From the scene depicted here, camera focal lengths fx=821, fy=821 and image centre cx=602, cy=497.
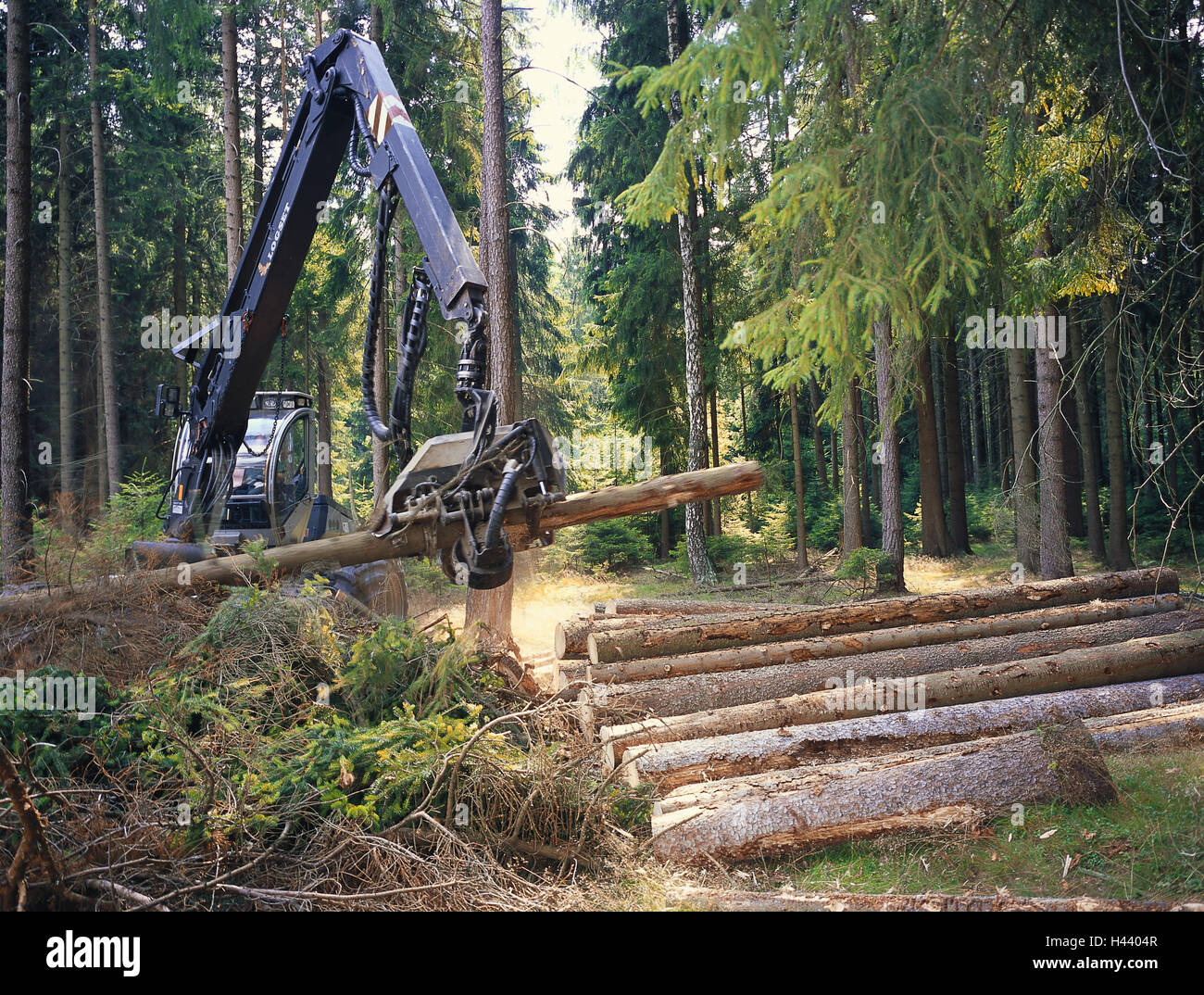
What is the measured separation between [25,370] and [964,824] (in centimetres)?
1206

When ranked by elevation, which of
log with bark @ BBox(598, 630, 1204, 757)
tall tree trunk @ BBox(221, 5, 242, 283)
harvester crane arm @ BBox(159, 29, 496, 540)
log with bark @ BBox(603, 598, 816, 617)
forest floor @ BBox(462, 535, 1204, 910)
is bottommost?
forest floor @ BBox(462, 535, 1204, 910)

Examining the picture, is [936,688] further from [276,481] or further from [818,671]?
[276,481]

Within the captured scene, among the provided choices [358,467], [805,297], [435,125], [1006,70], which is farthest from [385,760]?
[358,467]

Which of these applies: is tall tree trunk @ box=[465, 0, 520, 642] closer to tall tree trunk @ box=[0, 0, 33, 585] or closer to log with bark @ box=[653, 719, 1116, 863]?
log with bark @ box=[653, 719, 1116, 863]

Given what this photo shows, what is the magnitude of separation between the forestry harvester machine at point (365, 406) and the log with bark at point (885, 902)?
1948 millimetres

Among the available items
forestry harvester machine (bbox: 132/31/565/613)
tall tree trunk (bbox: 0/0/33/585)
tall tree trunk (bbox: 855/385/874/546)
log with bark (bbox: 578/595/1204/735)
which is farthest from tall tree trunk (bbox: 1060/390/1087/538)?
tall tree trunk (bbox: 0/0/33/585)

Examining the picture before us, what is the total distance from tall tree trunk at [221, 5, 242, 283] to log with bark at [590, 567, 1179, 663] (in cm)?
910

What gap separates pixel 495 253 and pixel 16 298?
6.24 meters

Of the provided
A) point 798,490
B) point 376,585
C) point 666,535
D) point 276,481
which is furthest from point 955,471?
point 276,481

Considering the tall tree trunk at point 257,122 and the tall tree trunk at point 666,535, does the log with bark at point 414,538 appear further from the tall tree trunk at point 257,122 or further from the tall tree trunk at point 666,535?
the tall tree trunk at point 257,122

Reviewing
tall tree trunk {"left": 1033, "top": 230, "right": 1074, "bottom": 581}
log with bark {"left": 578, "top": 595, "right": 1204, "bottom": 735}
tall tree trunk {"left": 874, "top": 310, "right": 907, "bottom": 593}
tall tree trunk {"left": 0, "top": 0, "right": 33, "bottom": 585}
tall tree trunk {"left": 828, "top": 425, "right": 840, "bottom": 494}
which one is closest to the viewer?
log with bark {"left": 578, "top": 595, "right": 1204, "bottom": 735}

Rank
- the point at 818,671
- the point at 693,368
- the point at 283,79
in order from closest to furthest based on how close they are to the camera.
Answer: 1. the point at 818,671
2. the point at 693,368
3. the point at 283,79

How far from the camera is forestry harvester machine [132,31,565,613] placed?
15.6 ft

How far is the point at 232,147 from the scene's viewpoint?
12734mm
